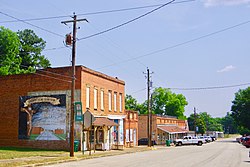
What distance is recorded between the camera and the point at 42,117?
123 ft

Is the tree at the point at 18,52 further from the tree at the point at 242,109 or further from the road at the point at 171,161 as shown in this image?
the tree at the point at 242,109

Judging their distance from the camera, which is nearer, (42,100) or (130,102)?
(42,100)

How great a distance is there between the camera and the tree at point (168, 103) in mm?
123875

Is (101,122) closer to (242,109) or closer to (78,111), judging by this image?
(78,111)

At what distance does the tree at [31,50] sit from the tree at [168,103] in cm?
5445

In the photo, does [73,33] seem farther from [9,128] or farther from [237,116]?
[237,116]

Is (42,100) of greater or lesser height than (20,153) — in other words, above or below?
above

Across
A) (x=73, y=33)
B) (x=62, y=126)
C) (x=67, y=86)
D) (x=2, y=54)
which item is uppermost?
(x=2, y=54)

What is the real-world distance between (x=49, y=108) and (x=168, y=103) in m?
90.0

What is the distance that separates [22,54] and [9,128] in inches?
1440

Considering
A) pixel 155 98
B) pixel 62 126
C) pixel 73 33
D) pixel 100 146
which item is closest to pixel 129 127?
pixel 100 146

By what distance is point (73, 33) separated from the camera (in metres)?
29.2

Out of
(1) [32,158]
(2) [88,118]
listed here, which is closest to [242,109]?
(2) [88,118]

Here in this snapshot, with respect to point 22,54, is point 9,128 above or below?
below
